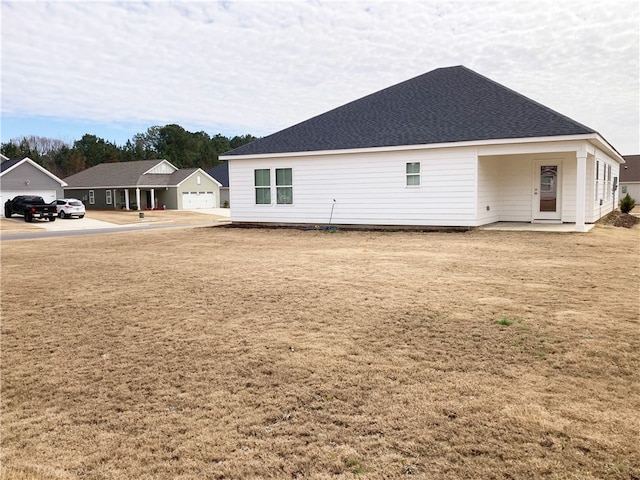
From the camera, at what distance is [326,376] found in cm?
461

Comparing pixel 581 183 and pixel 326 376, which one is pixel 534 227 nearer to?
pixel 581 183

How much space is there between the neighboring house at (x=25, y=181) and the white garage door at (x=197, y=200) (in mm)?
11985

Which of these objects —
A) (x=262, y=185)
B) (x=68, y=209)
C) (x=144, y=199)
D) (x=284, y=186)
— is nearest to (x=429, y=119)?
(x=284, y=186)

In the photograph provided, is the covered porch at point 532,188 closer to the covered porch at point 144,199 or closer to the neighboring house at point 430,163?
the neighboring house at point 430,163

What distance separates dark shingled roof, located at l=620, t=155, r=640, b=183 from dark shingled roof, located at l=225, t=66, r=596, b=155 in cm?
3906

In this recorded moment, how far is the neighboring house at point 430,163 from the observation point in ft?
56.2

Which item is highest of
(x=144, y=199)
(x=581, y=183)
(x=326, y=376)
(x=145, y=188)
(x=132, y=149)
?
(x=132, y=149)

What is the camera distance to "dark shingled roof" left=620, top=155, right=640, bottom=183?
168 feet

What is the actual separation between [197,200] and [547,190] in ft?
133

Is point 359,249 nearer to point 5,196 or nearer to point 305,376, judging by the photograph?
point 305,376

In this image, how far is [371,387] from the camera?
434cm

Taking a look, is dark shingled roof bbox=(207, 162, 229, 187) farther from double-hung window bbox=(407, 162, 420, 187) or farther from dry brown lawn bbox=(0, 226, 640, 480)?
dry brown lawn bbox=(0, 226, 640, 480)

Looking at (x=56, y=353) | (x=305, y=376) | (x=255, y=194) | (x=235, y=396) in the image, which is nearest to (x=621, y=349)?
(x=305, y=376)

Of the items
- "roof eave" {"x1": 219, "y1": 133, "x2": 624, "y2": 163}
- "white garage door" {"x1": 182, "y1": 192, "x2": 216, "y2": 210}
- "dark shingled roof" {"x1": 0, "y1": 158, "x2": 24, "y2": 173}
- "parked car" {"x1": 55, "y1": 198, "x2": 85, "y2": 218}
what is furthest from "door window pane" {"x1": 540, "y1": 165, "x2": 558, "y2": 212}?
"white garage door" {"x1": 182, "y1": 192, "x2": 216, "y2": 210}
